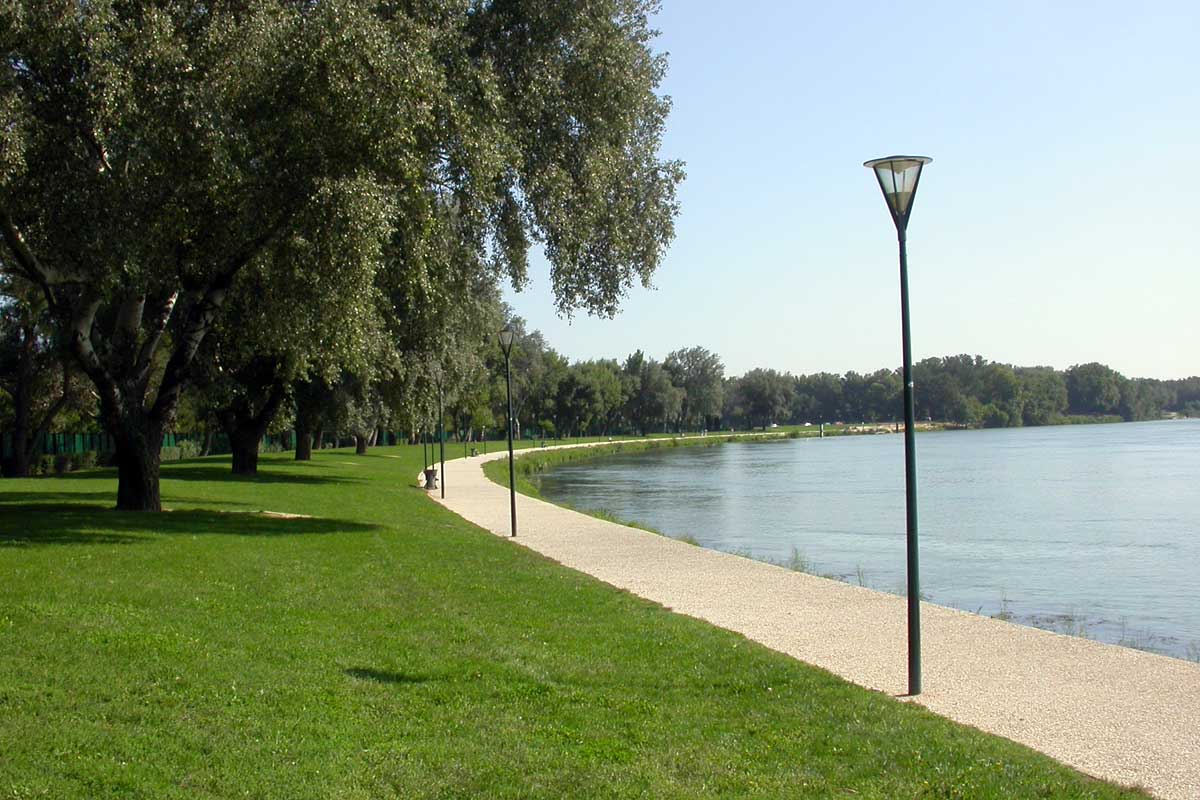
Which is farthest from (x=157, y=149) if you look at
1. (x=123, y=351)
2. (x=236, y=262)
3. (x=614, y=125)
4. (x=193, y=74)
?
(x=614, y=125)

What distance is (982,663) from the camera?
9.71 metres

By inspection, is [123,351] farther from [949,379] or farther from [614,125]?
[949,379]

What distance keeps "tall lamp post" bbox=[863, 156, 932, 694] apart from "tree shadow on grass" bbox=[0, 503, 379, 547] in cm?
999

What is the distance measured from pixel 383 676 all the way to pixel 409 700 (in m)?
0.70

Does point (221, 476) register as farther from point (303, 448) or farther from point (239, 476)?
point (303, 448)

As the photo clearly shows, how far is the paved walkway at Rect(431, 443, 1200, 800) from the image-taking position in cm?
703

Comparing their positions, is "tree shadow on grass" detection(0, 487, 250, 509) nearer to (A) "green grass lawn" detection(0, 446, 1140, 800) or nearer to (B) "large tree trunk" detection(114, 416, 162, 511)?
(B) "large tree trunk" detection(114, 416, 162, 511)

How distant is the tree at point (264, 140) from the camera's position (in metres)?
14.0

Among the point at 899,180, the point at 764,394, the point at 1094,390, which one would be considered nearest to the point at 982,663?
the point at 899,180

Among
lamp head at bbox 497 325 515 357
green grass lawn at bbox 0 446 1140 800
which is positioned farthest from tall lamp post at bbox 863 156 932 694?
lamp head at bbox 497 325 515 357

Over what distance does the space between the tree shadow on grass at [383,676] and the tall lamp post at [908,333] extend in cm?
361

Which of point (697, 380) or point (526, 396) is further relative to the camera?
point (697, 380)

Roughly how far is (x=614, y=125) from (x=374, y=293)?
492 centimetres

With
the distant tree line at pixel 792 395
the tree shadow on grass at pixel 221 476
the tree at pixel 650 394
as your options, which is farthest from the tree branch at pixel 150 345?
the tree at pixel 650 394
